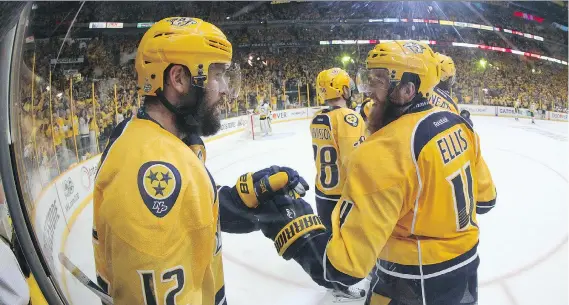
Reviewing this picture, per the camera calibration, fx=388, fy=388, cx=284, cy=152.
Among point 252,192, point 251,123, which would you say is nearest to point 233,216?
point 252,192

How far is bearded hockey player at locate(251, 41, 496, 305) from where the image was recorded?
738mm

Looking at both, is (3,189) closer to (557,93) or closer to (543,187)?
(557,93)

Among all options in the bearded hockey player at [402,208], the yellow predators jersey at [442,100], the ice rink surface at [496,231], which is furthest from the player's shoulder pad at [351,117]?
the bearded hockey player at [402,208]

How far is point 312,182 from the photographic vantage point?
99.1 inches

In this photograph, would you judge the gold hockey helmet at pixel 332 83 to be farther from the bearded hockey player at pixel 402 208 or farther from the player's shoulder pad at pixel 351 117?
the bearded hockey player at pixel 402 208

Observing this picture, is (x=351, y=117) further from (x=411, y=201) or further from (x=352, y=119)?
(x=411, y=201)

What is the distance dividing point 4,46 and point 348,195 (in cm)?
74

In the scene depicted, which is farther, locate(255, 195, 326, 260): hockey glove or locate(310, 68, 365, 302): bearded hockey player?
locate(310, 68, 365, 302): bearded hockey player

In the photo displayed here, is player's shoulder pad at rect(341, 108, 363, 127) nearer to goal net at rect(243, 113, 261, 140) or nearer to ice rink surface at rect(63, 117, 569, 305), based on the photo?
Answer: ice rink surface at rect(63, 117, 569, 305)

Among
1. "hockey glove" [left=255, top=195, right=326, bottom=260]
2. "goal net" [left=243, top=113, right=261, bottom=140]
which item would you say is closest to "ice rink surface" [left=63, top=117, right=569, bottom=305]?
"goal net" [left=243, top=113, right=261, bottom=140]

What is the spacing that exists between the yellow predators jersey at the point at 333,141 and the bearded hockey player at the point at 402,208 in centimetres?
78

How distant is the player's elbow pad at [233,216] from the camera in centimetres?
98

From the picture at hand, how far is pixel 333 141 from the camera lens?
1.74 m

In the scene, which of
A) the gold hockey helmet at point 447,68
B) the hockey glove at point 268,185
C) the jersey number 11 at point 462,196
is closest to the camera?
the jersey number 11 at point 462,196
